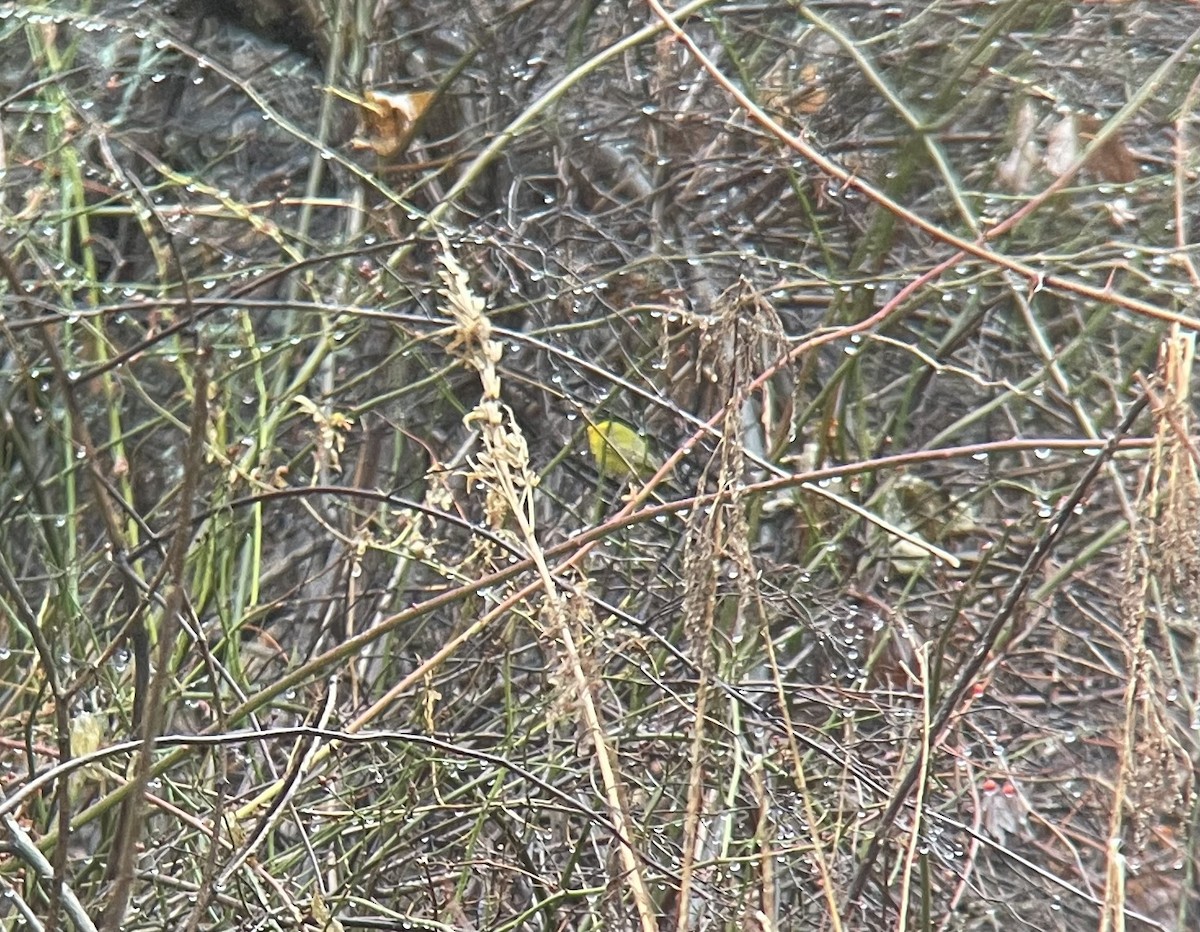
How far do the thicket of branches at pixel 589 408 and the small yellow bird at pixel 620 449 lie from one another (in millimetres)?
47

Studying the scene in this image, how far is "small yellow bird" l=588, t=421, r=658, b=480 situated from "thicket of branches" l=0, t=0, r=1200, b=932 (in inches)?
1.9

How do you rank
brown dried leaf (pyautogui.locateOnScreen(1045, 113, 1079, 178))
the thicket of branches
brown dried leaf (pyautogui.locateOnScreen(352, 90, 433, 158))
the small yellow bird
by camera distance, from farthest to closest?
brown dried leaf (pyautogui.locateOnScreen(352, 90, 433, 158)) → brown dried leaf (pyautogui.locateOnScreen(1045, 113, 1079, 178)) → the small yellow bird → the thicket of branches

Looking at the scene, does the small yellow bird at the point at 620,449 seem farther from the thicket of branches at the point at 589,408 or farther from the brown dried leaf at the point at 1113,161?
the brown dried leaf at the point at 1113,161

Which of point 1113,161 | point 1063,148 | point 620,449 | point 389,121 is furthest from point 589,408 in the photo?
point 1113,161

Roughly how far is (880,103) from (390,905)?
212 cm

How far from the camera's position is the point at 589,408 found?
2.74 m

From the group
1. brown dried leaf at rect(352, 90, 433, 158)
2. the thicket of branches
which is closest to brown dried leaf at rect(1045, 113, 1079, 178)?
the thicket of branches

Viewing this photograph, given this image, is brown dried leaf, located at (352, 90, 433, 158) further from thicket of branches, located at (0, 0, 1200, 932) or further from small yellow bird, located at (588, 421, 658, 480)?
small yellow bird, located at (588, 421, 658, 480)

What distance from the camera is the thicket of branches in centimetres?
200

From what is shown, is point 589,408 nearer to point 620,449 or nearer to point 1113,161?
point 620,449

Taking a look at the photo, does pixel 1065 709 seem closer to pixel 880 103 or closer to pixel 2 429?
pixel 880 103

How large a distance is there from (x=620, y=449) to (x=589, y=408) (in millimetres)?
215

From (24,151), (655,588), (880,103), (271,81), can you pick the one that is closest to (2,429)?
(24,151)

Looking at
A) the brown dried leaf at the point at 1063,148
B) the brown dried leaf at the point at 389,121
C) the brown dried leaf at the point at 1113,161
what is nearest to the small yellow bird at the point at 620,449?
the brown dried leaf at the point at 389,121
